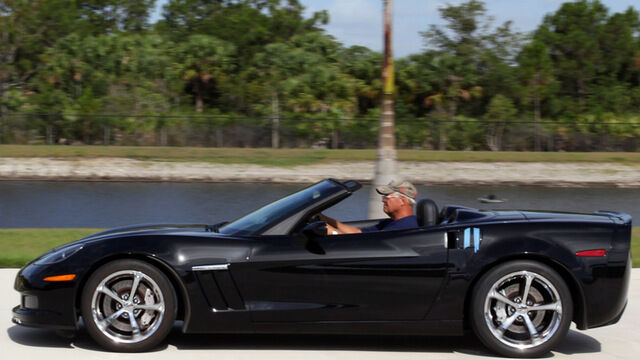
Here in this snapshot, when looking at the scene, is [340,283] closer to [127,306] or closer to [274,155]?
[127,306]

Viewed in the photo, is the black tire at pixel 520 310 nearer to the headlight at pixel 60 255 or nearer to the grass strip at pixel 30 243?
the headlight at pixel 60 255

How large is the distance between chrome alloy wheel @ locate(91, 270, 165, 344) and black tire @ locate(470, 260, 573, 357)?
1.90 meters

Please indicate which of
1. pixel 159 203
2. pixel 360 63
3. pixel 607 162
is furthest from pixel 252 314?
pixel 360 63

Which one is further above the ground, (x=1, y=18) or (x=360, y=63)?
(x=1, y=18)

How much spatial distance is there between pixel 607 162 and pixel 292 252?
34.0 m

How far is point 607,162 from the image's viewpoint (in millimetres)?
36625

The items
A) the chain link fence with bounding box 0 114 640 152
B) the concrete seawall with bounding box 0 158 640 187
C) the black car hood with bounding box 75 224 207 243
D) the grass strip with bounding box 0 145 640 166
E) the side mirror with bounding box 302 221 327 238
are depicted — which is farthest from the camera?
the chain link fence with bounding box 0 114 640 152

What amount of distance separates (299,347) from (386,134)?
250 inches

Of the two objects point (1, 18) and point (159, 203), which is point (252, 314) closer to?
point (159, 203)

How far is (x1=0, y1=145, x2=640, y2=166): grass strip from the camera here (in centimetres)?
3416

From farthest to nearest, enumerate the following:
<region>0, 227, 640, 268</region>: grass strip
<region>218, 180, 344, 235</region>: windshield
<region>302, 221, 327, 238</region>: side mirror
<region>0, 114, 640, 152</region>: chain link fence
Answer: <region>0, 114, 640, 152</region>: chain link fence < <region>0, 227, 640, 268</region>: grass strip < <region>218, 180, 344, 235</region>: windshield < <region>302, 221, 327, 238</region>: side mirror

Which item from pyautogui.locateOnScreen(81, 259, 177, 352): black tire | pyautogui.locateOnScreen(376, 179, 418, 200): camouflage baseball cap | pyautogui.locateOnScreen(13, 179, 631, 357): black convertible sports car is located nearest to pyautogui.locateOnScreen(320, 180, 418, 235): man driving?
pyautogui.locateOnScreen(376, 179, 418, 200): camouflage baseball cap

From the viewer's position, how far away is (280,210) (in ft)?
17.5

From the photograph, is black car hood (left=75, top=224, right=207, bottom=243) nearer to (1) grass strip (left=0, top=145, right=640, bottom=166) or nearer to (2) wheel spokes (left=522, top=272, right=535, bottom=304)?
(2) wheel spokes (left=522, top=272, right=535, bottom=304)
